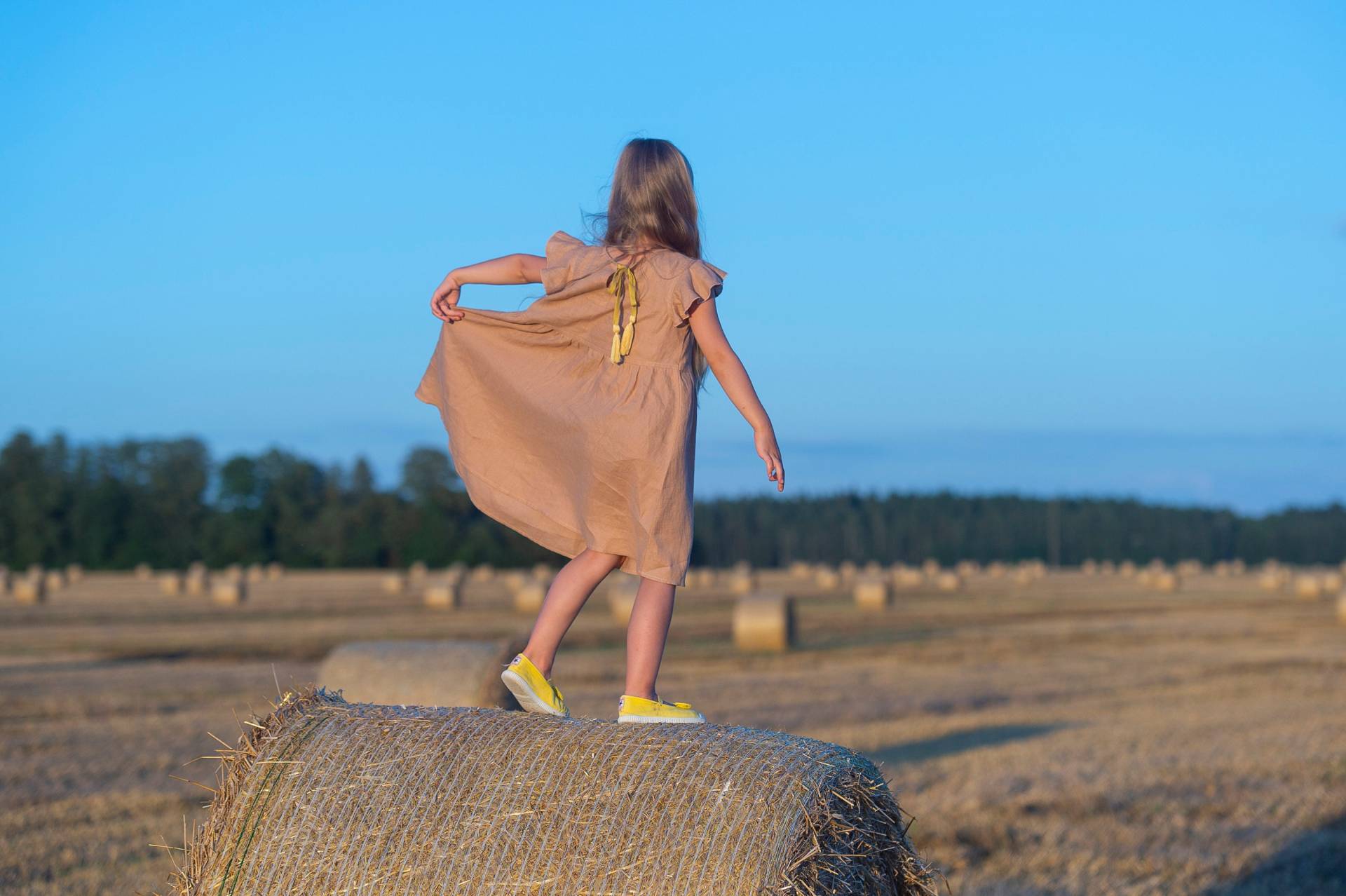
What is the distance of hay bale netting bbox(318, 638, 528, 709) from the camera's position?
1048 cm

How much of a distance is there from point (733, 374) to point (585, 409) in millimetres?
482

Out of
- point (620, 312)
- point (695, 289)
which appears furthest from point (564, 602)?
point (695, 289)

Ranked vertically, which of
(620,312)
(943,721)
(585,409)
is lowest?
(943,721)

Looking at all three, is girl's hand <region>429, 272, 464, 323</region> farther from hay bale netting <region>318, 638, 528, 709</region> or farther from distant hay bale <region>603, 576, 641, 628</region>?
distant hay bale <region>603, 576, 641, 628</region>

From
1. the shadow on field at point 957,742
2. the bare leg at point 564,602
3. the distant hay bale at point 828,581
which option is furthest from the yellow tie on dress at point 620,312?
the distant hay bale at point 828,581

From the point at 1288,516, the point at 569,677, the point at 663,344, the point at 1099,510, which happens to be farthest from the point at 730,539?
the point at 663,344

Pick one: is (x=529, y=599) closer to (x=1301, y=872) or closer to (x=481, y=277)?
(x=1301, y=872)

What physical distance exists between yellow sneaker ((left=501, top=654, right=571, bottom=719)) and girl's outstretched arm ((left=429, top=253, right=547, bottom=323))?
1187 millimetres

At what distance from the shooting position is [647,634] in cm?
448

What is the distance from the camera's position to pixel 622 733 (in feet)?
13.6

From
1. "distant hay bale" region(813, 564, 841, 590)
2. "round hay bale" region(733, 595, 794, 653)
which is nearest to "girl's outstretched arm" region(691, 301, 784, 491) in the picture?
"round hay bale" region(733, 595, 794, 653)

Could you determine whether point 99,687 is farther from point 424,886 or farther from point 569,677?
point 424,886

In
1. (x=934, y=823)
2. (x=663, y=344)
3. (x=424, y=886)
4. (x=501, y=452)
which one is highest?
(x=663, y=344)

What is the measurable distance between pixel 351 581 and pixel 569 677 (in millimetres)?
37374
